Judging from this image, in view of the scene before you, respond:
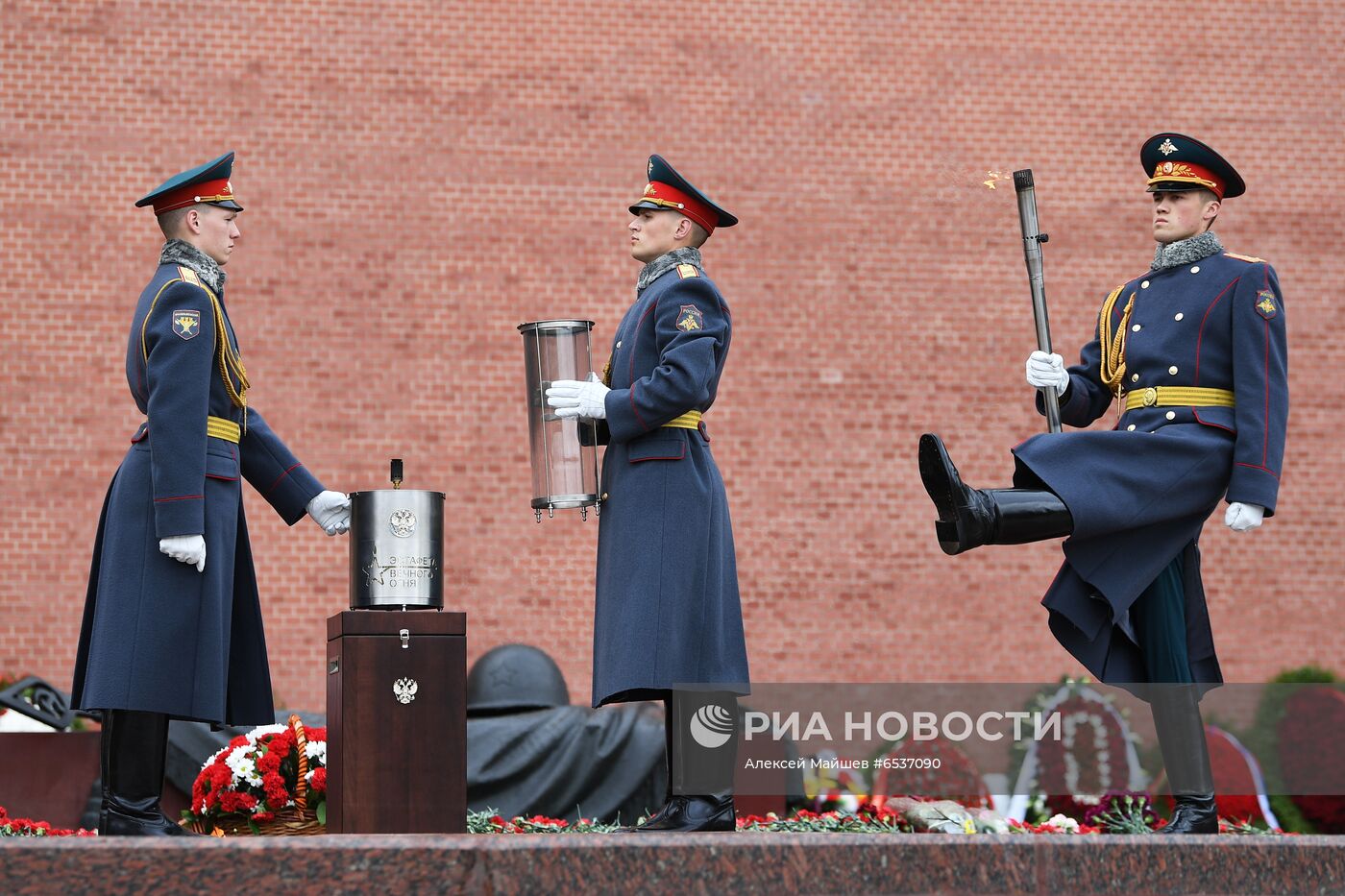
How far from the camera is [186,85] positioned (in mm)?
11125

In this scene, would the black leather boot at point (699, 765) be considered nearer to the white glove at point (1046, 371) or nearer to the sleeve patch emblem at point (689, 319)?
the sleeve patch emblem at point (689, 319)

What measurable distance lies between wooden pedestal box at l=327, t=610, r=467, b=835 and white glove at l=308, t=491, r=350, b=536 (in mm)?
599

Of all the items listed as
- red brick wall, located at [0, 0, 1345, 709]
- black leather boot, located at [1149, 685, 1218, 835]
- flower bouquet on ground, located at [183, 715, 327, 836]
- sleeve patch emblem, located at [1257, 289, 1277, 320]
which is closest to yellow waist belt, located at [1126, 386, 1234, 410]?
sleeve patch emblem, located at [1257, 289, 1277, 320]

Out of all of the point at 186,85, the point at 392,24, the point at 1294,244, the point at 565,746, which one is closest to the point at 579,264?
the point at 392,24

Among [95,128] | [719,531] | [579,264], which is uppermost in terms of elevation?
[95,128]

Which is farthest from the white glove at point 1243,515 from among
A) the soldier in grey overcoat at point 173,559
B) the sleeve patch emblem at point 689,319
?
the soldier in grey overcoat at point 173,559

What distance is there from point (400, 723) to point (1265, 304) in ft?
8.53

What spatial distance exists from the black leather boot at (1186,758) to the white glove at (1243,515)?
446 millimetres

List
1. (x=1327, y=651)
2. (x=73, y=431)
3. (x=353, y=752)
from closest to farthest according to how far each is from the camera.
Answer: (x=353, y=752) → (x=73, y=431) → (x=1327, y=651)

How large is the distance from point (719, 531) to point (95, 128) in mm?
7509

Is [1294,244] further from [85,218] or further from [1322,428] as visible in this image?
[85,218]

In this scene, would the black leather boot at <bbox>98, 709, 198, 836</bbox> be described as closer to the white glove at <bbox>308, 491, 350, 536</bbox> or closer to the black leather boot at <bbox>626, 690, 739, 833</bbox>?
the white glove at <bbox>308, 491, 350, 536</bbox>

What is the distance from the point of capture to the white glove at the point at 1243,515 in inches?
182

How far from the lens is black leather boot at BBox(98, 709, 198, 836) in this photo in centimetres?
457
